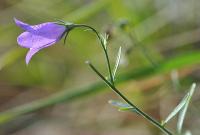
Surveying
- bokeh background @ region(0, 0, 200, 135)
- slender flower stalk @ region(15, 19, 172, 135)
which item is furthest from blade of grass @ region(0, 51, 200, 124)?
slender flower stalk @ region(15, 19, 172, 135)

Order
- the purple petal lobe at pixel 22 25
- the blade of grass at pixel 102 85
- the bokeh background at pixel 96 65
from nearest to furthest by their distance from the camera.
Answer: the purple petal lobe at pixel 22 25 < the blade of grass at pixel 102 85 < the bokeh background at pixel 96 65

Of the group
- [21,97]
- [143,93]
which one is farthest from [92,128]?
[21,97]

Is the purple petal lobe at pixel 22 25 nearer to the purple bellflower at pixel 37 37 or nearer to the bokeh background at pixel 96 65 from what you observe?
the purple bellflower at pixel 37 37

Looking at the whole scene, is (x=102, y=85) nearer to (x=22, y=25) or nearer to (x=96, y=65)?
(x=96, y=65)

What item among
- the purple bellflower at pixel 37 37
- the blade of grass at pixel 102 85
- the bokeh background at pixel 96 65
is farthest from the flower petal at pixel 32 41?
the bokeh background at pixel 96 65

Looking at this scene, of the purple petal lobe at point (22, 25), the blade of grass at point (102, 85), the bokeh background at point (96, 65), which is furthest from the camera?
the bokeh background at point (96, 65)

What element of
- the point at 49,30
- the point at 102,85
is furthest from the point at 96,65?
the point at 49,30

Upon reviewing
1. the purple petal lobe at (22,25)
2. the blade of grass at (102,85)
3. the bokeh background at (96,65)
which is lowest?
the bokeh background at (96,65)

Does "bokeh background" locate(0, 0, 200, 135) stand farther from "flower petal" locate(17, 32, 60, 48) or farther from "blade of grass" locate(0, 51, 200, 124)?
"flower petal" locate(17, 32, 60, 48)

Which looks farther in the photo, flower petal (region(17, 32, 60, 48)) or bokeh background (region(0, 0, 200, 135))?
bokeh background (region(0, 0, 200, 135))
